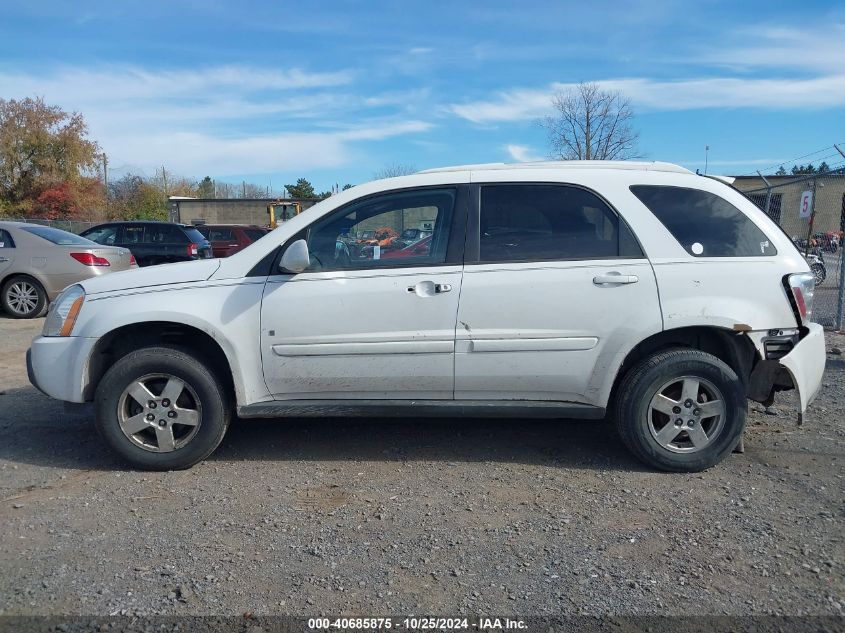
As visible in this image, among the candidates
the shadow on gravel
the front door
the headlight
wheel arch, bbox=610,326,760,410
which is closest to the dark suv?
the shadow on gravel

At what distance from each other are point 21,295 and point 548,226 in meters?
9.18

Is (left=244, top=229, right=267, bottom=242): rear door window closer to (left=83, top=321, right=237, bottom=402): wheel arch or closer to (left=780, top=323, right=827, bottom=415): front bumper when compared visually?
(left=83, top=321, right=237, bottom=402): wheel arch

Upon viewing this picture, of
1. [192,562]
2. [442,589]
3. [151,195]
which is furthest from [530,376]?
[151,195]

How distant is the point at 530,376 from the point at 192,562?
217 cm

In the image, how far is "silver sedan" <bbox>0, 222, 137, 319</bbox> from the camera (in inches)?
406

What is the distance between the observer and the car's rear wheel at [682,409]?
4.17 meters

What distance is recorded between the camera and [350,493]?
13.2 feet

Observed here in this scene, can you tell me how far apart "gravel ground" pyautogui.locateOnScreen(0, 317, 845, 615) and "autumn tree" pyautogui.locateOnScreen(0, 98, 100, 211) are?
43157 millimetres

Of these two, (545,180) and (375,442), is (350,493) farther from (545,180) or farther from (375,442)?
(545,180)

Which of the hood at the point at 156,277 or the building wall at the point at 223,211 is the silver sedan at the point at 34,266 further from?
the building wall at the point at 223,211

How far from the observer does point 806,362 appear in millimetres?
4234

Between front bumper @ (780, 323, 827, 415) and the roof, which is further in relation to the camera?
the roof

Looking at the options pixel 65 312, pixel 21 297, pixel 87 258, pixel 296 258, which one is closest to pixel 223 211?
pixel 21 297

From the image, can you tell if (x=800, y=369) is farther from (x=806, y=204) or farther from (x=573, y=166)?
(x=806, y=204)
